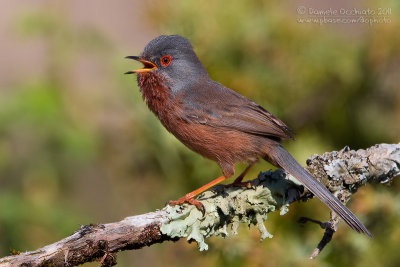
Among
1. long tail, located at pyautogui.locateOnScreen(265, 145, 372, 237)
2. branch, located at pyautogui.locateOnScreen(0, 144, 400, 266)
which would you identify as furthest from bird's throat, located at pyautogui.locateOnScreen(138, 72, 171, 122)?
long tail, located at pyautogui.locateOnScreen(265, 145, 372, 237)

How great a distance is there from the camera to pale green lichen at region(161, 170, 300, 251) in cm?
369

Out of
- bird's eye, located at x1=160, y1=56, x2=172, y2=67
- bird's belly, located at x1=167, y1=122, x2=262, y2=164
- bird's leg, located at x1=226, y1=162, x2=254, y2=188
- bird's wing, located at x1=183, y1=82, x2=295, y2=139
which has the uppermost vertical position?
bird's eye, located at x1=160, y1=56, x2=172, y2=67

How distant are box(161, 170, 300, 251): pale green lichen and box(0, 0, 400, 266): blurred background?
0.48 meters

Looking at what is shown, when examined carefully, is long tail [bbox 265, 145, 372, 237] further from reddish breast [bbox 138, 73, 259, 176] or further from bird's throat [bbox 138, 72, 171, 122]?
bird's throat [bbox 138, 72, 171, 122]

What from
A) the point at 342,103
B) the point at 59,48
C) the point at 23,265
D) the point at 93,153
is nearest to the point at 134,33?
the point at 59,48

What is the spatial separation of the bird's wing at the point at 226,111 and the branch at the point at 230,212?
1.85ft

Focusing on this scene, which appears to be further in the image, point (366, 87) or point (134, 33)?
point (134, 33)

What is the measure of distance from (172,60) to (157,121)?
620mm

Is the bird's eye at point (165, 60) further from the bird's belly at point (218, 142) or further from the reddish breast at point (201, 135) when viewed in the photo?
the bird's belly at point (218, 142)

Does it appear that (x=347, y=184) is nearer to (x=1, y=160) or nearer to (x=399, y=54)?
(x=399, y=54)

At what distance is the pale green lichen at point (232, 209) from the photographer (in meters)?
3.69

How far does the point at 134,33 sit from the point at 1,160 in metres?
4.06

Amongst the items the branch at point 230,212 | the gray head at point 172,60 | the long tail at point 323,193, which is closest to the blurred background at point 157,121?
the gray head at point 172,60

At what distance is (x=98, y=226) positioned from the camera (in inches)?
129
